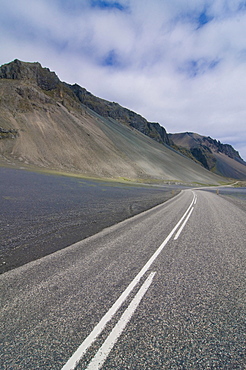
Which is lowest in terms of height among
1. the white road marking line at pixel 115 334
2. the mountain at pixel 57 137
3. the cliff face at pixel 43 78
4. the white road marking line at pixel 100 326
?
the white road marking line at pixel 100 326

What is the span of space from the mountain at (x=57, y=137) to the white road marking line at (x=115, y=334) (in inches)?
2896

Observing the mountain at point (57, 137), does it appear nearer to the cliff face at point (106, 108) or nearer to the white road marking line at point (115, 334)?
the cliff face at point (106, 108)

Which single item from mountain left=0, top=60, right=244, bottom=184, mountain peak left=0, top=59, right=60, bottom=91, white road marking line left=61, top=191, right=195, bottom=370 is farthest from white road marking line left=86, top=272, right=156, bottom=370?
mountain peak left=0, top=59, right=60, bottom=91

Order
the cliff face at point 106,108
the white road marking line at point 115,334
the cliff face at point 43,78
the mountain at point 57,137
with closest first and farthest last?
the white road marking line at point 115,334, the mountain at point 57,137, the cliff face at point 43,78, the cliff face at point 106,108

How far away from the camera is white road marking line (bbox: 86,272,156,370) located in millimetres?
2331

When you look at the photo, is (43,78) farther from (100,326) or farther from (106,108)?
(100,326)

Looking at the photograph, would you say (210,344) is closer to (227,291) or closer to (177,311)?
(177,311)

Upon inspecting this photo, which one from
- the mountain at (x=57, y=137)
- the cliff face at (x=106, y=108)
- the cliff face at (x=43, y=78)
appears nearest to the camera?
the mountain at (x=57, y=137)

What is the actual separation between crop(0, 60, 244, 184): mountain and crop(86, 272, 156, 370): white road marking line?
73.6m

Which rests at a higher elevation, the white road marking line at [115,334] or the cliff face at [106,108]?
the cliff face at [106,108]

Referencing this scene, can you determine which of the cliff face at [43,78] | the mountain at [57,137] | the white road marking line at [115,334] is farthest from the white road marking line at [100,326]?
the cliff face at [43,78]

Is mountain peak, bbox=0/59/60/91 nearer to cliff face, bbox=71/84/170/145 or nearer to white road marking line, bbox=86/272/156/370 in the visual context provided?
cliff face, bbox=71/84/170/145

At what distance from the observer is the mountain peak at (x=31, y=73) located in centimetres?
11338

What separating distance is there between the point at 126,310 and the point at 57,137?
9659 cm
